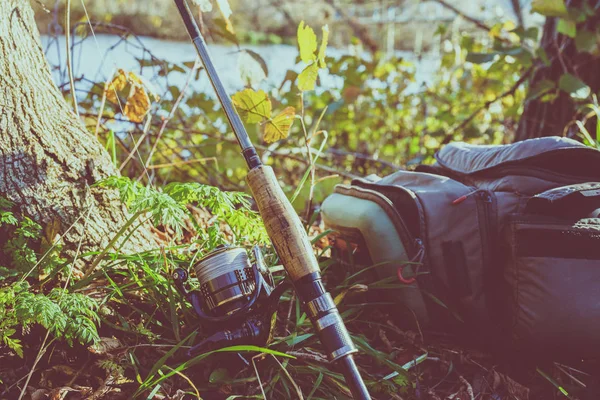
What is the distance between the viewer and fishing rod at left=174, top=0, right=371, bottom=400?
130cm

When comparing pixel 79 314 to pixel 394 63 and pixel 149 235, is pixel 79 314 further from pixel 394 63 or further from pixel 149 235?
pixel 394 63

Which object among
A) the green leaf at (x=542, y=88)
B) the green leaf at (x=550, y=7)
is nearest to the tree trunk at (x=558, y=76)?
the green leaf at (x=542, y=88)

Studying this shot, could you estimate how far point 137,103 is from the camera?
2.11m

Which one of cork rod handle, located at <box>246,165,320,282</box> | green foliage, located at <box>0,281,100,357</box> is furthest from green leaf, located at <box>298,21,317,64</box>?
green foliage, located at <box>0,281,100,357</box>

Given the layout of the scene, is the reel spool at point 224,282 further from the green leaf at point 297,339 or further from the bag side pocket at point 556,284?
the bag side pocket at point 556,284

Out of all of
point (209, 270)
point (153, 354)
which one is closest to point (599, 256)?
point (209, 270)

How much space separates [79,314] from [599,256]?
141 cm

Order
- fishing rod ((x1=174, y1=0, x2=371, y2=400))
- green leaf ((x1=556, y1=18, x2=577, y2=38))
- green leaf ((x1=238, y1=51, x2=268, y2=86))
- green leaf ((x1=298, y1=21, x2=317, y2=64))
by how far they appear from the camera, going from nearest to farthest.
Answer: fishing rod ((x1=174, y1=0, x2=371, y2=400)), green leaf ((x1=298, y1=21, x2=317, y2=64)), green leaf ((x1=238, y1=51, x2=268, y2=86)), green leaf ((x1=556, y1=18, x2=577, y2=38))

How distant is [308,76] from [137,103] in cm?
69

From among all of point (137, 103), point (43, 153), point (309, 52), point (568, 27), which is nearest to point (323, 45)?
point (309, 52)

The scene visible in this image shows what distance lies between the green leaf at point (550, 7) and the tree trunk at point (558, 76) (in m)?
0.70

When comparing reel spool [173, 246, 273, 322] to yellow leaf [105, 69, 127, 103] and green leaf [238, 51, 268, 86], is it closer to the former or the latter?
green leaf [238, 51, 268, 86]

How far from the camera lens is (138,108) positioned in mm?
2113

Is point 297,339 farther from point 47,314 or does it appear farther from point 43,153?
point 43,153
